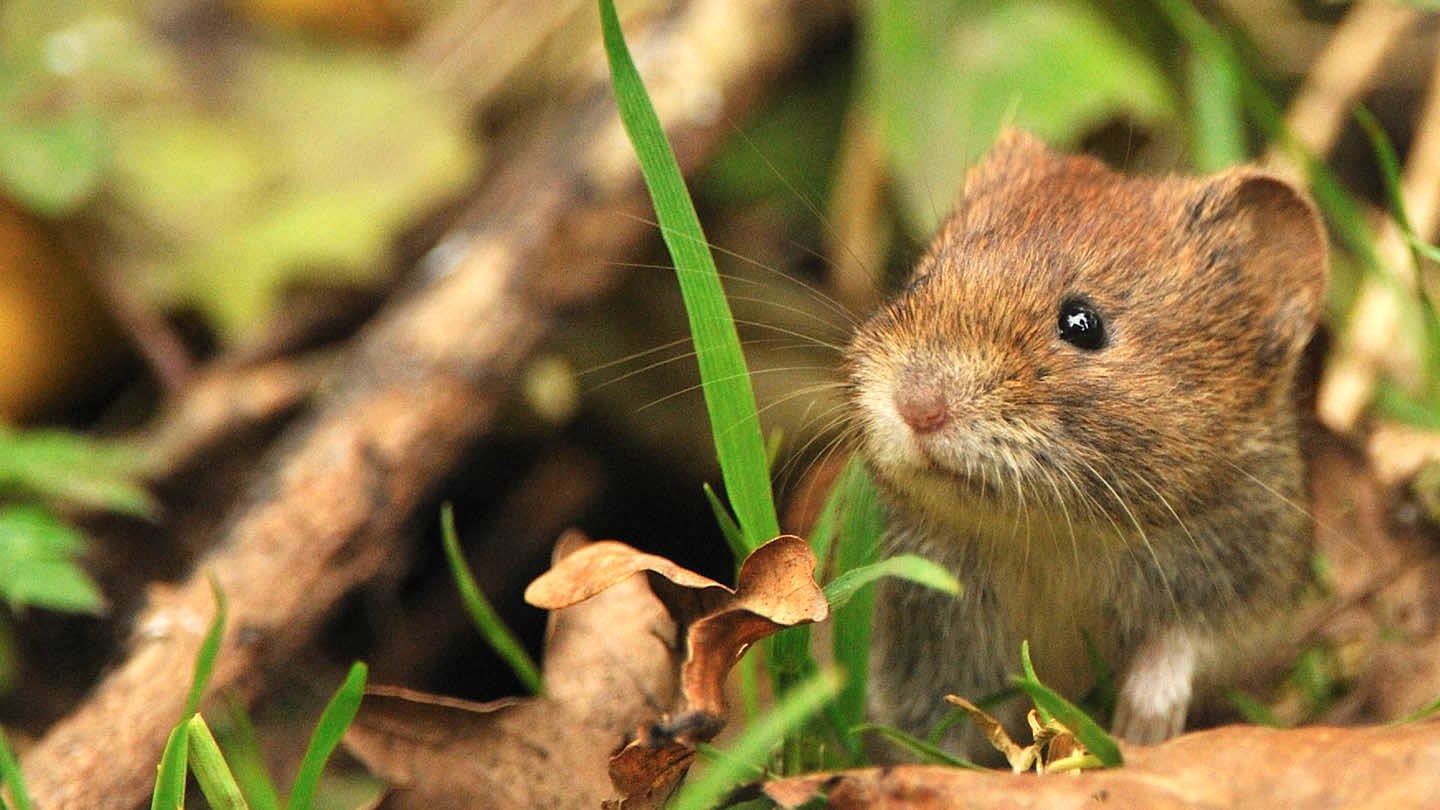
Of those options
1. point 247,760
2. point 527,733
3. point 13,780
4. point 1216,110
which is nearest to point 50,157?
point 247,760

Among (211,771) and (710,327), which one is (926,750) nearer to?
(710,327)

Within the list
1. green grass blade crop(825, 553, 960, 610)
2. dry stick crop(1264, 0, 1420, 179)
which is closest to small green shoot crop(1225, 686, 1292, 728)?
green grass blade crop(825, 553, 960, 610)

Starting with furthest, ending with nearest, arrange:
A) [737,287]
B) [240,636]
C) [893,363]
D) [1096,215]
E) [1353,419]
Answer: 1. [737,287]
2. [1353,419]
3. [240,636]
4. [1096,215]
5. [893,363]

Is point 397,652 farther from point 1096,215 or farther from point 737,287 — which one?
point 1096,215

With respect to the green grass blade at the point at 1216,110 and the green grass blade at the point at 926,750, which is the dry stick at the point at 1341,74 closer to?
the green grass blade at the point at 1216,110

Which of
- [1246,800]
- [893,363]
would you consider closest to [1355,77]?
[893,363]

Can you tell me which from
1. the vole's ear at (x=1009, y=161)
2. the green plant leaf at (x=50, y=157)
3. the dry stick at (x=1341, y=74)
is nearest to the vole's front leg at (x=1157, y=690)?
the vole's ear at (x=1009, y=161)
